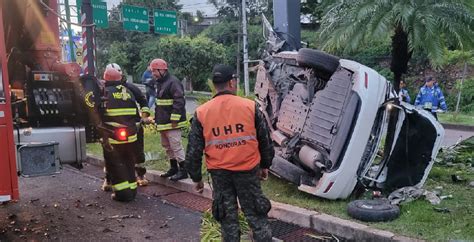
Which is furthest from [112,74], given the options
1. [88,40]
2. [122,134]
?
[88,40]

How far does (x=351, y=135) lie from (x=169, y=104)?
2512 mm

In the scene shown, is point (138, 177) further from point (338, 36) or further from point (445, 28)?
point (445, 28)

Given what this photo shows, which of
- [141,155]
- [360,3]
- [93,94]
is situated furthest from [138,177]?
[360,3]

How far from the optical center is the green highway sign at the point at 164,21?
21.1 meters

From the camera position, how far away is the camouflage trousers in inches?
139

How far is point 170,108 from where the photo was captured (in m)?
6.14

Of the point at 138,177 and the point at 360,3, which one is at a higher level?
the point at 360,3

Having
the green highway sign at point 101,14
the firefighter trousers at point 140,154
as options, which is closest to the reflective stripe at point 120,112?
the firefighter trousers at point 140,154

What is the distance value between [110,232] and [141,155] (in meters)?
1.81

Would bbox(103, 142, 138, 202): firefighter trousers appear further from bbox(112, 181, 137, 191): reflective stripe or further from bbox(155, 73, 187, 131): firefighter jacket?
bbox(155, 73, 187, 131): firefighter jacket

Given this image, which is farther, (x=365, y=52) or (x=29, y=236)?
(x=365, y=52)

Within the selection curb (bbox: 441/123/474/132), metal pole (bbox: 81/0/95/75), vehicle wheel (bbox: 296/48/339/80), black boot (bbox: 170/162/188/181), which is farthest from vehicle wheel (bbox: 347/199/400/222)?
curb (bbox: 441/123/474/132)

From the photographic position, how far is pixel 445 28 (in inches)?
255

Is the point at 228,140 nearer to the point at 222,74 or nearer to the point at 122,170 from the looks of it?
the point at 222,74
